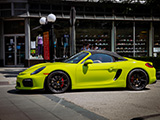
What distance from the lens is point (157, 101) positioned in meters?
6.60

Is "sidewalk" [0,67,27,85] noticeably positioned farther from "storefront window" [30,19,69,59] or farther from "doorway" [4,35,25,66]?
"doorway" [4,35,25,66]

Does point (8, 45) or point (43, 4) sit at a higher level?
point (43, 4)

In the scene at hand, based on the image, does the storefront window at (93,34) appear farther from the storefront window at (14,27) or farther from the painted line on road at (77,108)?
the painted line on road at (77,108)

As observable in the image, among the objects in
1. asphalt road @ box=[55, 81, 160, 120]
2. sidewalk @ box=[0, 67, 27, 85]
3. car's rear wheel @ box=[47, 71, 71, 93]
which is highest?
car's rear wheel @ box=[47, 71, 71, 93]

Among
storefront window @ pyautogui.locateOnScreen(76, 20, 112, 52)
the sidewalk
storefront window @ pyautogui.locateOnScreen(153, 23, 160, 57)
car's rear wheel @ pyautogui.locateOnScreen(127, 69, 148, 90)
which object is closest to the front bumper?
car's rear wheel @ pyautogui.locateOnScreen(127, 69, 148, 90)

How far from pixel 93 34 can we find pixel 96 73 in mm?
13368

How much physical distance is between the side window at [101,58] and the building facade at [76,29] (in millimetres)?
11427

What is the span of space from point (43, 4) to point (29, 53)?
12.2 feet

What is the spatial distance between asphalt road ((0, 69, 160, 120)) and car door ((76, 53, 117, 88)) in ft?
1.10

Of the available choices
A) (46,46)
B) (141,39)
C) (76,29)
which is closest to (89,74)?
(46,46)

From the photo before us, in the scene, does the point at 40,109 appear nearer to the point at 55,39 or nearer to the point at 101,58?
the point at 101,58

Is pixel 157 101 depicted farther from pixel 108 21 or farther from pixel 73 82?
pixel 108 21

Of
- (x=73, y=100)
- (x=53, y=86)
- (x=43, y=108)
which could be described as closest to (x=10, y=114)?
(x=43, y=108)

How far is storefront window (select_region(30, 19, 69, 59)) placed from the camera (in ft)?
65.1
